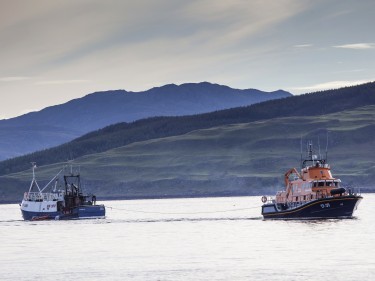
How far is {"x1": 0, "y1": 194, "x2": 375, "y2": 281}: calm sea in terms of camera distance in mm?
79750

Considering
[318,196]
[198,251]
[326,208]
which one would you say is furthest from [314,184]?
[198,251]

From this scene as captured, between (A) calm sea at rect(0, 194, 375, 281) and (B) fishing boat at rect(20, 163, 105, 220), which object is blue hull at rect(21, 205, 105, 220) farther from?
(A) calm sea at rect(0, 194, 375, 281)

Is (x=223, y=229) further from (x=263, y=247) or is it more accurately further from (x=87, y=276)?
(x=87, y=276)

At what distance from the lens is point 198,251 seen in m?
101

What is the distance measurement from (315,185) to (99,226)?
37.3 meters

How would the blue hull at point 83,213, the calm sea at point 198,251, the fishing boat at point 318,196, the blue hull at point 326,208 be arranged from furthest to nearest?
the blue hull at point 83,213
the fishing boat at point 318,196
the blue hull at point 326,208
the calm sea at point 198,251

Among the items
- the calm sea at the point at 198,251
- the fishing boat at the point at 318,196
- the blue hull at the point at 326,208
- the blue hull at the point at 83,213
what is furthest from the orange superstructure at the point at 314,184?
the blue hull at the point at 83,213

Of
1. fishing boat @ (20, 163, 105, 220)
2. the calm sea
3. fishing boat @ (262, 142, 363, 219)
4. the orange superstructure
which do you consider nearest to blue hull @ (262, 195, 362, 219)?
fishing boat @ (262, 142, 363, 219)

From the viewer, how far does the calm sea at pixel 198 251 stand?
3140 inches

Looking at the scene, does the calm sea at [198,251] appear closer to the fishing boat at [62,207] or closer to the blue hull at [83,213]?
the blue hull at [83,213]

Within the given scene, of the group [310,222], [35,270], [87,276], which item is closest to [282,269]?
[87,276]

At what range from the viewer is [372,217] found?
156 metres

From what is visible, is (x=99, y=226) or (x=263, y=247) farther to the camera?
(x=99, y=226)

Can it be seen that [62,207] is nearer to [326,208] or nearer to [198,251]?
[326,208]
